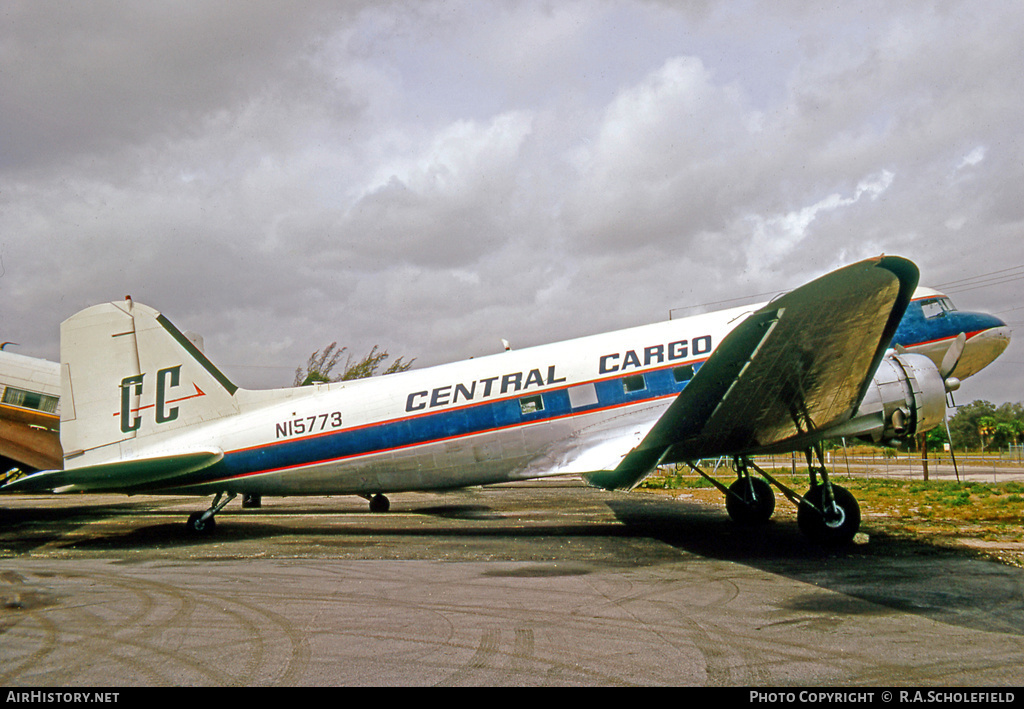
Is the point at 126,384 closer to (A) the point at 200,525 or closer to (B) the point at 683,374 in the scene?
(A) the point at 200,525

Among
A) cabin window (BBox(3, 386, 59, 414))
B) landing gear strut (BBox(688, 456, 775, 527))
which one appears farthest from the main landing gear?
cabin window (BBox(3, 386, 59, 414))

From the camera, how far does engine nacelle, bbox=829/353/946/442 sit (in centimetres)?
911

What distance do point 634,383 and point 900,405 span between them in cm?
384

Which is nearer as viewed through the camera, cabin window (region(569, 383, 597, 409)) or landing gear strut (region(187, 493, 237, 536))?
cabin window (region(569, 383, 597, 409))

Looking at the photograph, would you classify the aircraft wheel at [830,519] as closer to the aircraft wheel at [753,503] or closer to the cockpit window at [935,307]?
the aircraft wheel at [753,503]

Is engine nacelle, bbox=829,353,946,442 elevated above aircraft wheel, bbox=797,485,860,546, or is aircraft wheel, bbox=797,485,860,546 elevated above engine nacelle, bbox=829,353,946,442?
engine nacelle, bbox=829,353,946,442

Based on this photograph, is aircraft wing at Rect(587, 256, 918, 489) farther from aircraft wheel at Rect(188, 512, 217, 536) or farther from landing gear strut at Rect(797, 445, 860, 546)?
aircraft wheel at Rect(188, 512, 217, 536)

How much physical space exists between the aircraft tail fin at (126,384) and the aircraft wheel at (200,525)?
5.77 ft

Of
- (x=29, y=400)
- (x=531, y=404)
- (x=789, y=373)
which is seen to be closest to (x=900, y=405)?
(x=789, y=373)

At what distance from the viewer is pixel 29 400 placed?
15805 mm

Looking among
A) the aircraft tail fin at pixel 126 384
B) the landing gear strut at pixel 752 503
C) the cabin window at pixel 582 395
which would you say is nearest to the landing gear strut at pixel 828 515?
the landing gear strut at pixel 752 503

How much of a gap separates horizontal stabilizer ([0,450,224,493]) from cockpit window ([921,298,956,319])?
12158 millimetres
